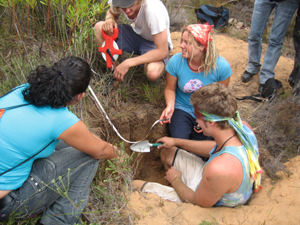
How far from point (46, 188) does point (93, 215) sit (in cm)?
39

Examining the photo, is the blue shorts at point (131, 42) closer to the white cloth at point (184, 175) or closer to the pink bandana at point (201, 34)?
the pink bandana at point (201, 34)

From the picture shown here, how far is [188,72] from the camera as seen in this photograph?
245 cm

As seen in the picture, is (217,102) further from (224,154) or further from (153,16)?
(153,16)

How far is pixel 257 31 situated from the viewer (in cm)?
308

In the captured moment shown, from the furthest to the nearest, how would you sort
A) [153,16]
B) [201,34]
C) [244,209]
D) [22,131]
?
[153,16]
[201,34]
[244,209]
[22,131]

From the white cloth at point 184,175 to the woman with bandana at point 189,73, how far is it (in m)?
0.29

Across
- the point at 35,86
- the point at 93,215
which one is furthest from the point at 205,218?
the point at 35,86

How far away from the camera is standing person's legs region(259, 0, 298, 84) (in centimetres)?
278

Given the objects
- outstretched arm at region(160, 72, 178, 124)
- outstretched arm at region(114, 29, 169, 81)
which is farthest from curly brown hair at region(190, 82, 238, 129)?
outstretched arm at region(114, 29, 169, 81)

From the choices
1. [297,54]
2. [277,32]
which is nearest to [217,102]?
[277,32]

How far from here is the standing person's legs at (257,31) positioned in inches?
117

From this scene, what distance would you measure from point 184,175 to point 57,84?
4.85ft

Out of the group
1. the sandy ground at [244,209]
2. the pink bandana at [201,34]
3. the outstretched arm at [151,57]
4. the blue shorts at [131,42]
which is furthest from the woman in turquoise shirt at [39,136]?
the blue shorts at [131,42]

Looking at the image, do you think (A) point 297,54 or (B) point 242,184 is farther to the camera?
(A) point 297,54
